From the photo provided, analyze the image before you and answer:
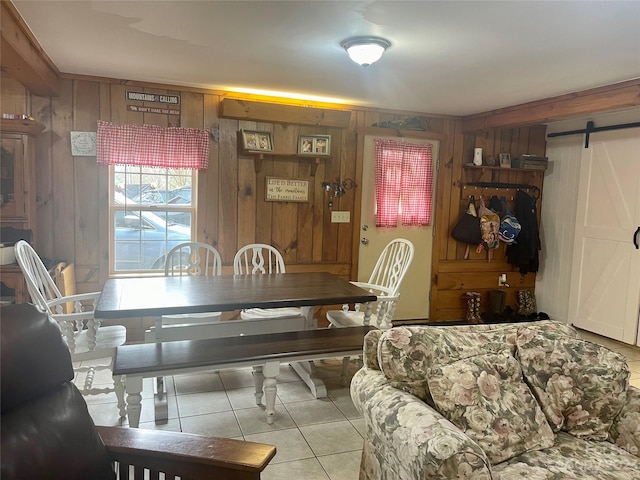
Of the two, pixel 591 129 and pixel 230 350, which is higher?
pixel 591 129

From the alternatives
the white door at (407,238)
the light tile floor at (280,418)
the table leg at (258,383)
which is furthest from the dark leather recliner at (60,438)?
the white door at (407,238)

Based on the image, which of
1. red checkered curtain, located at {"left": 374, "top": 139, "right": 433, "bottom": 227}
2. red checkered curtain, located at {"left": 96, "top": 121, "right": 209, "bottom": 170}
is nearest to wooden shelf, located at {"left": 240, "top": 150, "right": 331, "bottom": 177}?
red checkered curtain, located at {"left": 96, "top": 121, "right": 209, "bottom": 170}

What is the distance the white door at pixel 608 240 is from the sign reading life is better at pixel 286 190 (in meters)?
3.04

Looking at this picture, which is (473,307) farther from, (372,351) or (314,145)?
(372,351)

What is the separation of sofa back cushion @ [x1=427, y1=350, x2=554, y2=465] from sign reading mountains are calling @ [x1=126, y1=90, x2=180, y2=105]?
336 cm

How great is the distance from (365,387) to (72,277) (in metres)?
3.06

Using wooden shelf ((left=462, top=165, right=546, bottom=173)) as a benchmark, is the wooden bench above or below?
below

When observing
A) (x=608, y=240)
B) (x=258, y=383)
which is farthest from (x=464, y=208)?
(x=258, y=383)

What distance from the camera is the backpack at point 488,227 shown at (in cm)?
504

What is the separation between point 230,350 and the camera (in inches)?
104

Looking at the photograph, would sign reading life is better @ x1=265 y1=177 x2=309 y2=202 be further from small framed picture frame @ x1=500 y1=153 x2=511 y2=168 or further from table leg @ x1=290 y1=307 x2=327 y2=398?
small framed picture frame @ x1=500 y1=153 x2=511 y2=168

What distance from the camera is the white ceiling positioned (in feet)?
7.45

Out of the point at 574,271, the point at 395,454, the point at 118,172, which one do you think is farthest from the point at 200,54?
the point at 574,271

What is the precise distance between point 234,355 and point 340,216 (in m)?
2.42
